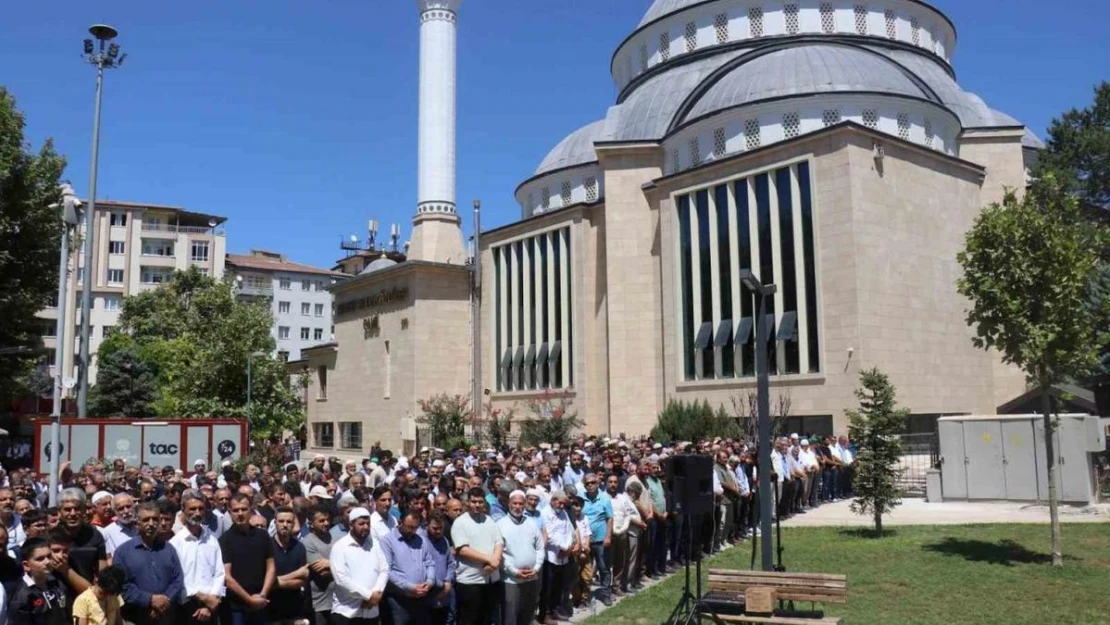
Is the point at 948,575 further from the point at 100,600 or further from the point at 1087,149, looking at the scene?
the point at 1087,149

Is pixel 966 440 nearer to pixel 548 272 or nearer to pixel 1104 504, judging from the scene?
pixel 1104 504

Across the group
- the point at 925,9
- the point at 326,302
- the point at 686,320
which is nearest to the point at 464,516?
the point at 686,320

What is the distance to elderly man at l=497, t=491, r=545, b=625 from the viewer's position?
856cm

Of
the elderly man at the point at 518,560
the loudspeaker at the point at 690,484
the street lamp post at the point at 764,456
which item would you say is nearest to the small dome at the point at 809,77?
the street lamp post at the point at 764,456

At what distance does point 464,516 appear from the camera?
27.2ft

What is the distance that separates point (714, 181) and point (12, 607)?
30952 millimetres

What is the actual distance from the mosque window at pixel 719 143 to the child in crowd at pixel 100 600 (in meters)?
32.1

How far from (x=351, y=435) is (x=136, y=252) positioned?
34098 millimetres

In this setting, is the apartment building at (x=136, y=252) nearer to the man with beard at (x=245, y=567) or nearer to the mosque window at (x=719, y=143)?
the mosque window at (x=719, y=143)

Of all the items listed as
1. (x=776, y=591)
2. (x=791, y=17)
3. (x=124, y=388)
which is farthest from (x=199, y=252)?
(x=776, y=591)

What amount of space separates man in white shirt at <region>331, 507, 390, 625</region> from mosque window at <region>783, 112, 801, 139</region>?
98.8 ft

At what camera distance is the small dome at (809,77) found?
34.4 m

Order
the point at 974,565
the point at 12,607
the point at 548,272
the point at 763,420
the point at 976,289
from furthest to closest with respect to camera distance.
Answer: the point at 548,272 < the point at 976,289 < the point at 974,565 < the point at 763,420 < the point at 12,607

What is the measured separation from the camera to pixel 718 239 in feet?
111
